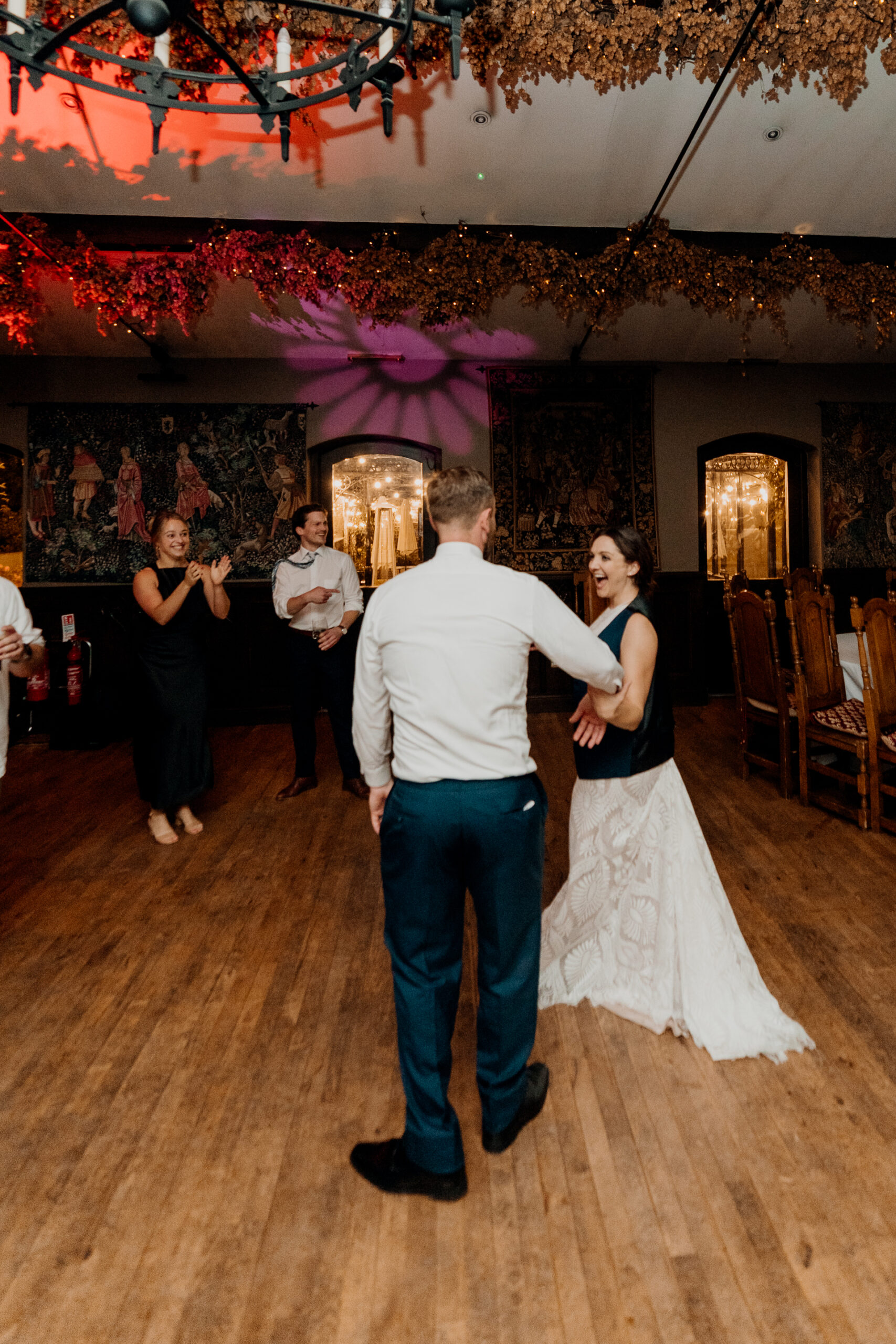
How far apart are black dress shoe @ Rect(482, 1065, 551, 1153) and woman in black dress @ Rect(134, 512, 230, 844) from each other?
255 centimetres

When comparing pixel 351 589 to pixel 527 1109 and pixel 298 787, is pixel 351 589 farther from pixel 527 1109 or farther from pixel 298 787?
pixel 527 1109

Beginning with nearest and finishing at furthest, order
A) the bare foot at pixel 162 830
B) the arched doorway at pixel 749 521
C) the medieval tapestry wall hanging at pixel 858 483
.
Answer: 1. the bare foot at pixel 162 830
2. the medieval tapestry wall hanging at pixel 858 483
3. the arched doorway at pixel 749 521

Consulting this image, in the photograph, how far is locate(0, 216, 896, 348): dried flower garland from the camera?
458 cm

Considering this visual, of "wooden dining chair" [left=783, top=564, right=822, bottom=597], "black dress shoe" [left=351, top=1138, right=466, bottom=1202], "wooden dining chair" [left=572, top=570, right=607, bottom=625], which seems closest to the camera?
"black dress shoe" [left=351, top=1138, right=466, bottom=1202]

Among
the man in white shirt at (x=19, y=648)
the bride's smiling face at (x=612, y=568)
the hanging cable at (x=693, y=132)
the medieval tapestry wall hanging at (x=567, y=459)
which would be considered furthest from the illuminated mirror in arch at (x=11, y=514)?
the bride's smiling face at (x=612, y=568)

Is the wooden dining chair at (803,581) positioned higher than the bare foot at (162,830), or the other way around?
the wooden dining chair at (803,581)

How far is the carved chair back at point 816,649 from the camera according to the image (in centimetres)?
400

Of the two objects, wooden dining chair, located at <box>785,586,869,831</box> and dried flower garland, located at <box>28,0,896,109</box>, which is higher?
dried flower garland, located at <box>28,0,896,109</box>

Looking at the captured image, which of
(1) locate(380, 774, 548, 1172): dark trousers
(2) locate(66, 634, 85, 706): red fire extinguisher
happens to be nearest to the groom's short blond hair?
(1) locate(380, 774, 548, 1172): dark trousers

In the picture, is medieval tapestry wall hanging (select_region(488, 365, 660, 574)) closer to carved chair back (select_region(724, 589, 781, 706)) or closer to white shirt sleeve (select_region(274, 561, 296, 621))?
carved chair back (select_region(724, 589, 781, 706))

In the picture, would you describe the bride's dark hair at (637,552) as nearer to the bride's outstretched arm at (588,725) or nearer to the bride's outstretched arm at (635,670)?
the bride's outstretched arm at (635,670)

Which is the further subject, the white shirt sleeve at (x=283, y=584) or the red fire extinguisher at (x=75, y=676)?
the red fire extinguisher at (x=75, y=676)

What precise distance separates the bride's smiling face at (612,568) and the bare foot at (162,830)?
2742mm

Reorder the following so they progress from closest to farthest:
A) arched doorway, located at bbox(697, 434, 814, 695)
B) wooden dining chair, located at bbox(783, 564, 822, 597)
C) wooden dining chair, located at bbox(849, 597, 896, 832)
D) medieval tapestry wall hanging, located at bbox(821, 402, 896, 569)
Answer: wooden dining chair, located at bbox(849, 597, 896, 832) → wooden dining chair, located at bbox(783, 564, 822, 597) → medieval tapestry wall hanging, located at bbox(821, 402, 896, 569) → arched doorway, located at bbox(697, 434, 814, 695)
